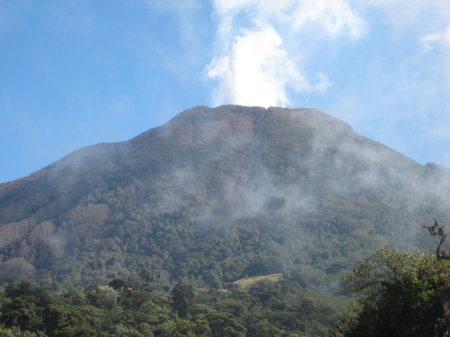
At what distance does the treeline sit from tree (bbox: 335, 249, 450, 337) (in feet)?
80.8

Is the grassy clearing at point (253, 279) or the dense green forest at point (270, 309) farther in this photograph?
the grassy clearing at point (253, 279)

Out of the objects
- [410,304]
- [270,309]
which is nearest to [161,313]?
[270,309]

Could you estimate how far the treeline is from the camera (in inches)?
1633

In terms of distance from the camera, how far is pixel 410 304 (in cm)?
1588

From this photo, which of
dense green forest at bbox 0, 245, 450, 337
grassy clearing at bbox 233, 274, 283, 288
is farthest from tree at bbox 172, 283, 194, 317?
grassy clearing at bbox 233, 274, 283, 288

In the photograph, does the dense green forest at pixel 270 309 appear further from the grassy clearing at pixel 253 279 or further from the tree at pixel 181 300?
the grassy clearing at pixel 253 279

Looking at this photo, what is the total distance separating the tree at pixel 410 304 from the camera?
49.5 ft

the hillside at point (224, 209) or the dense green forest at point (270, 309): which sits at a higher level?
the hillside at point (224, 209)

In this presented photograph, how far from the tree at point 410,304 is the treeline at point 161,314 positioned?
2461cm

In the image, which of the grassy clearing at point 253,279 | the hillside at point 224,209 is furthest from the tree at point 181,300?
the hillside at point 224,209

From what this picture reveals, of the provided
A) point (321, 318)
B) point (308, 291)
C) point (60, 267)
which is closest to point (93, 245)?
point (60, 267)

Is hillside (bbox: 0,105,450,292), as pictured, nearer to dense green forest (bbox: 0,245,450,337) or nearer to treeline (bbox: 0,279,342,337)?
treeline (bbox: 0,279,342,337)

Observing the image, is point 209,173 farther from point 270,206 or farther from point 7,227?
point 7,227

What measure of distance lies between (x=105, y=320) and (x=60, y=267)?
3358 inches
